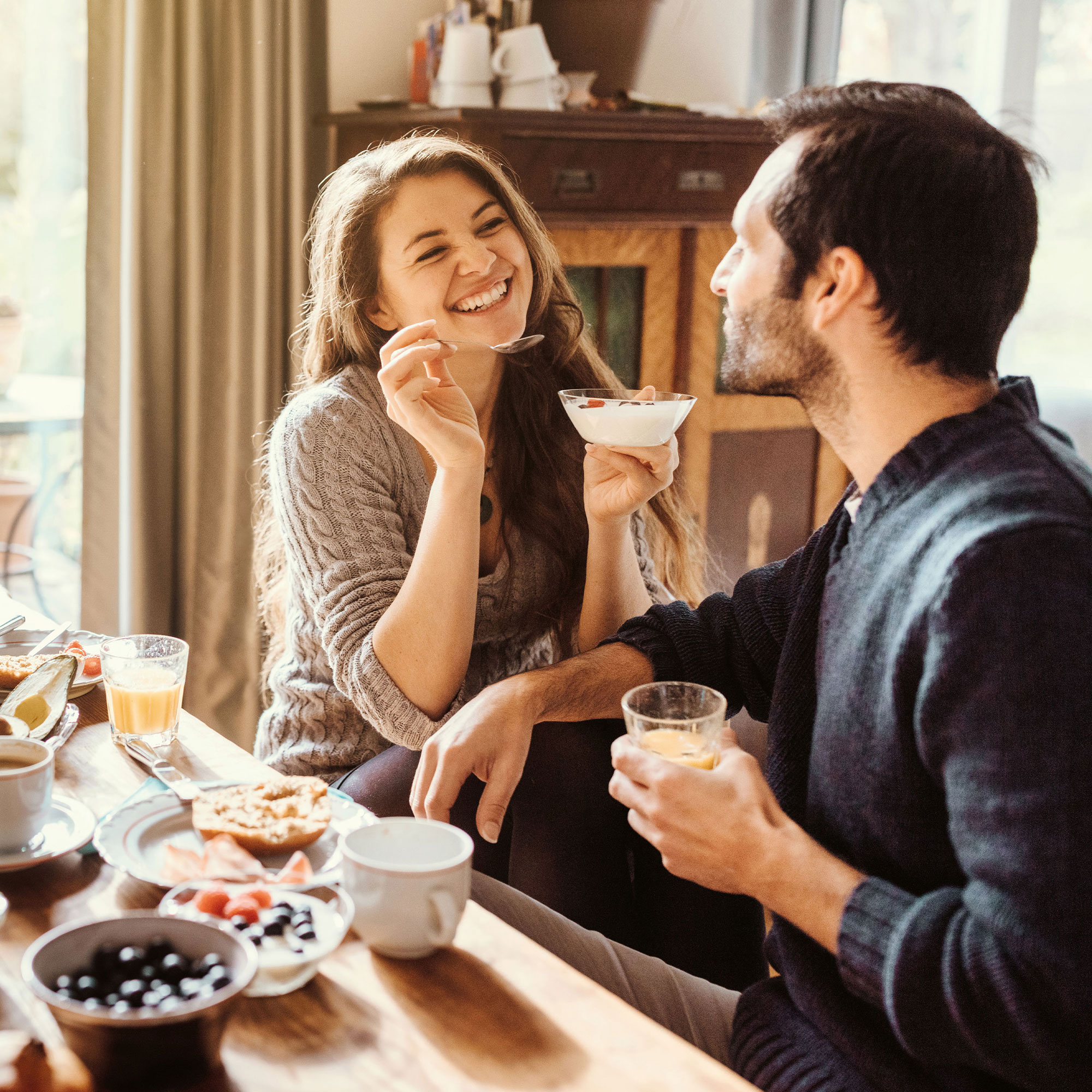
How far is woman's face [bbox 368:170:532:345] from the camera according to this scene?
1912mm

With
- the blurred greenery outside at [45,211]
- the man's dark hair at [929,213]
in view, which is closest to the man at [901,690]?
the man's dark hair at [929,213]

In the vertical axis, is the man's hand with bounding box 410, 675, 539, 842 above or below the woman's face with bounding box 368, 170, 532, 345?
below

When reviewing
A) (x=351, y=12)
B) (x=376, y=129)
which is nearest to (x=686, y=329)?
(x=376, y=129)

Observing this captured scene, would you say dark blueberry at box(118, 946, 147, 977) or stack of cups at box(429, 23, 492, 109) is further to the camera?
stack of cups at box(429, 23, 492, 109)

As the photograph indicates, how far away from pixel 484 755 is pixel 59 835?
0.51m

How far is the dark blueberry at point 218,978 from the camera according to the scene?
0.75m

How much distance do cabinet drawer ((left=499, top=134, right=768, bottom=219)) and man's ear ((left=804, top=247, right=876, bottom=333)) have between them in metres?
1.71

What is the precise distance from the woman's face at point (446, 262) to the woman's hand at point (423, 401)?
0.25m

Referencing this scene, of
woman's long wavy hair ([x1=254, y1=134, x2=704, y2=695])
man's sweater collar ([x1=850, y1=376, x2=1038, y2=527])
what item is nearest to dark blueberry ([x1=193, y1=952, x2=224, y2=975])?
man's sweater collar ([x1=850, y1=376, x2=1038, y2=527])

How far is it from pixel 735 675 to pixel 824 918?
57cm

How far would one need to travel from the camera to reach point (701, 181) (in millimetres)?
3059

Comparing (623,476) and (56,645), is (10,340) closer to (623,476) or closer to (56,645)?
(56,645)

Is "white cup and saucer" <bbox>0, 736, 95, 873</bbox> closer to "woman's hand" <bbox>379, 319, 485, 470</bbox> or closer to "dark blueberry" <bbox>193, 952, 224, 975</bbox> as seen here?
"dark blueberry" <bbox>193, 952, 224, 975</bbox>

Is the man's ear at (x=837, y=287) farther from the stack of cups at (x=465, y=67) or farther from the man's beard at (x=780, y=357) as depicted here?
the stack of cups at (x=465, y=67)
